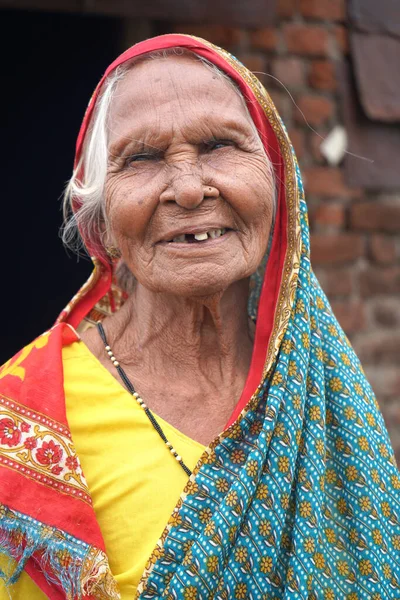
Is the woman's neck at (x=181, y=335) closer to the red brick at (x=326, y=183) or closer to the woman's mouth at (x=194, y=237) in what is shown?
the woman's mouth at (x=194, y=237)

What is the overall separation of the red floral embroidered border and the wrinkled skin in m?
0.31

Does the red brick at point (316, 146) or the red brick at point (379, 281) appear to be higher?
the red brick at point (316, 146)

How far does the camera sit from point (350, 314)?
4.33m

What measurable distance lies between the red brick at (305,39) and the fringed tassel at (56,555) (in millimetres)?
2954

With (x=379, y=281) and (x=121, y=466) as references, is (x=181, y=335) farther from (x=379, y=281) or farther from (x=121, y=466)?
(x=379, y=281)

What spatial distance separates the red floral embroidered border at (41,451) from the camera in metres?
1.90

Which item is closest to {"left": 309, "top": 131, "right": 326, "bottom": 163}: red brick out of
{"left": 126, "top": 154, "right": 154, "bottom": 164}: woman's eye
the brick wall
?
the brick wall

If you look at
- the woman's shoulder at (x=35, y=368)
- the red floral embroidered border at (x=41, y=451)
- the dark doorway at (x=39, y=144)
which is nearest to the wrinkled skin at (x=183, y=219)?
the woman's shoulder at (x=35, y=368)

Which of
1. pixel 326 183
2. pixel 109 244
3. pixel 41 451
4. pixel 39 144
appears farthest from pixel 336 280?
pixel 41 451

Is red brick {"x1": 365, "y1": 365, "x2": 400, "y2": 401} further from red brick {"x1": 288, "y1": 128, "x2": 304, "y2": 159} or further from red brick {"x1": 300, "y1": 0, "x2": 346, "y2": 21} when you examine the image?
red brick {"x1": 300, "y1": 0, "x2": 346, "y2": 21}

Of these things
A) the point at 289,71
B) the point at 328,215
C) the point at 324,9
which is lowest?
the point at 328,215

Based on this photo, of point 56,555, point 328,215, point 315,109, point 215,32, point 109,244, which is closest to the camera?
point 56,555

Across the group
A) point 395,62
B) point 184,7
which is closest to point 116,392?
point 184,7

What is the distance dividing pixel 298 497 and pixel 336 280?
2.41 meters
